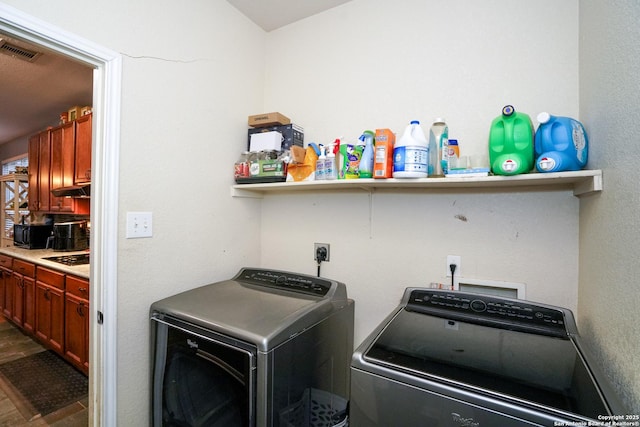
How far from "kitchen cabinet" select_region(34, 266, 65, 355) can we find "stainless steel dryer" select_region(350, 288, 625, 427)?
2.81 metres

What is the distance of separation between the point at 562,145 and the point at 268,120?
1385 millimetres

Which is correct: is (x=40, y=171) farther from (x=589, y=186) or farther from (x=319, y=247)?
(x=589, y=186)

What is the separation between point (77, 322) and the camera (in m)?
2.28

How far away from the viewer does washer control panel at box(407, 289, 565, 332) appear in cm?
103

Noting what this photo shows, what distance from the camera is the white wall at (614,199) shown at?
27.1 inches

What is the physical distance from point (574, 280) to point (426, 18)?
1391mm

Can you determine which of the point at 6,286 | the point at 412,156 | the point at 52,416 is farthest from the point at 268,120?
the point at 6,286

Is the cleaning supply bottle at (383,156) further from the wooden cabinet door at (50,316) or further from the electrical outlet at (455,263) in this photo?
the wooden cabinet door at (50,316)

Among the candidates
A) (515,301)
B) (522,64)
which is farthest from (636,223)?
(522,64)

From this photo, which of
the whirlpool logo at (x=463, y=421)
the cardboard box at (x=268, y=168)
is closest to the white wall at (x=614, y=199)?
the whirlpool logo at (x=463, y=421)

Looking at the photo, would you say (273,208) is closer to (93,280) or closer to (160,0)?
(93,280)

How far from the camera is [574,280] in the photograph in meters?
1.15

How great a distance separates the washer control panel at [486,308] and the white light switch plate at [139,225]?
1.22m

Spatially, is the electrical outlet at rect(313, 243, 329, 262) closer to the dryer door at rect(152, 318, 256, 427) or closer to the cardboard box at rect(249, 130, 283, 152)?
the cardboard box at rect(249, 130, 283, 152)
